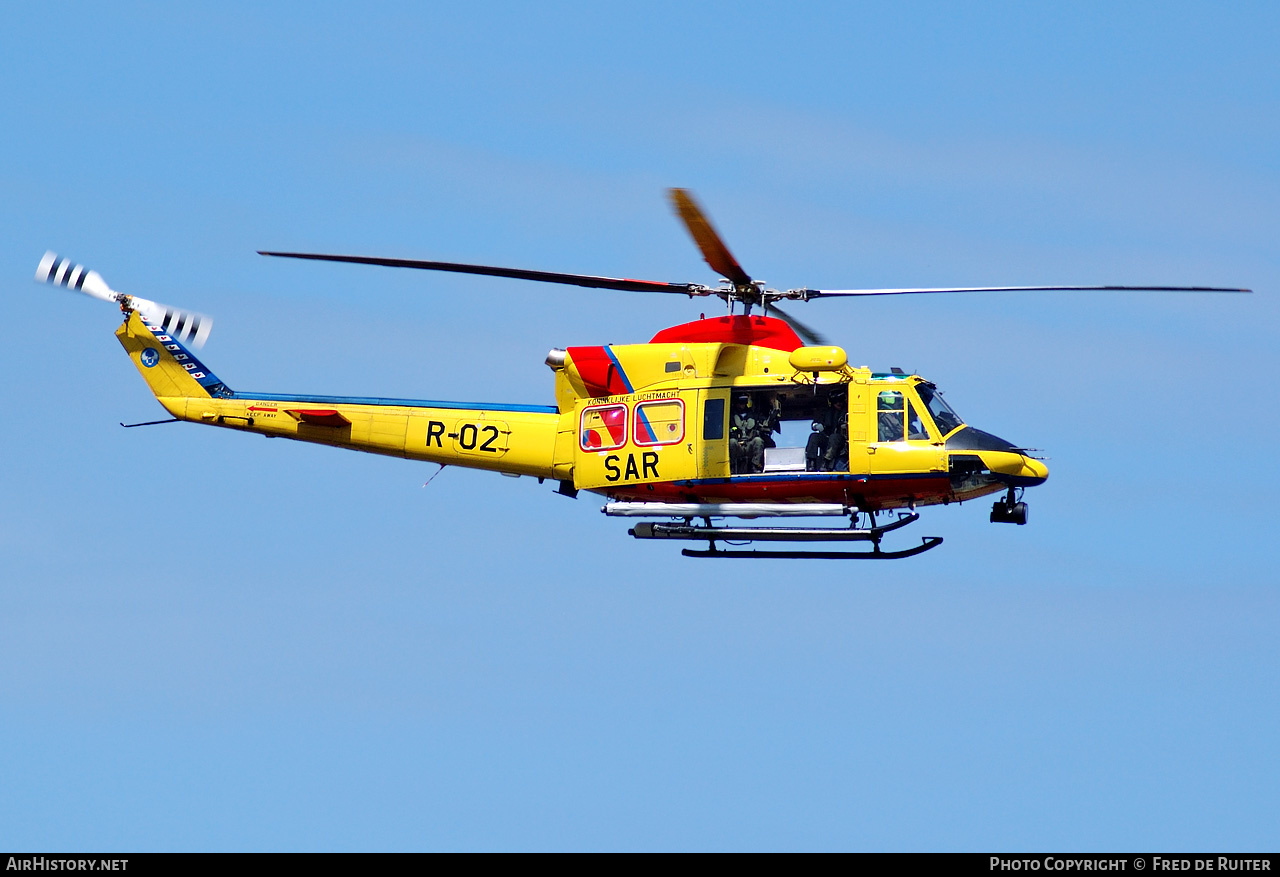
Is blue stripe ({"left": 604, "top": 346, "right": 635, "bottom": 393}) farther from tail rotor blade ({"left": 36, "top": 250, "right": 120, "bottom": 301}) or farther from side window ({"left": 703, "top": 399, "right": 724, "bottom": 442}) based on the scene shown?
tail rotor blade ({"left": 36, "top": 250, "right": 120, "bottom": 301})

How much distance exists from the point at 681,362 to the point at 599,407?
5.19 ft

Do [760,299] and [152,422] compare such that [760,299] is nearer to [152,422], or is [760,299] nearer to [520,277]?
[520,277]

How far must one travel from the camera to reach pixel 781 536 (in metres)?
30.1

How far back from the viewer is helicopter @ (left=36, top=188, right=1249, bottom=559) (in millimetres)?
29734

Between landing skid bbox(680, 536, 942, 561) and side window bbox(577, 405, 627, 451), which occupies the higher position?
side window bbox(577, 405, 627, 451)

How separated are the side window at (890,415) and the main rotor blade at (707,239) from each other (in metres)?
2.93

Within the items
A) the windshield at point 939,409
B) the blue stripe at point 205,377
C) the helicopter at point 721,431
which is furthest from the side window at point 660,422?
the blue stripe at point 205,377

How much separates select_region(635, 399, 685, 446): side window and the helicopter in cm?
3

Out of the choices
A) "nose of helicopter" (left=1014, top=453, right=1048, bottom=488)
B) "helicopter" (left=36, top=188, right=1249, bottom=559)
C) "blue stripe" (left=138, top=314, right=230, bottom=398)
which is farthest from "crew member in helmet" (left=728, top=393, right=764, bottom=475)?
"blue stripe" (left=138, top=314, right=230, bottom=398)

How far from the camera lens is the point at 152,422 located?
109 ft

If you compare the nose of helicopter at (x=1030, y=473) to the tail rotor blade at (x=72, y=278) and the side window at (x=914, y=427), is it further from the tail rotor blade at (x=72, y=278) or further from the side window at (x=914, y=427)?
the tail rotor blade at (x=72, y=278)

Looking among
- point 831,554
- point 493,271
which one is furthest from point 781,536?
point 493,271

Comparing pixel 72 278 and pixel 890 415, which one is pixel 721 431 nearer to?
pixel 890 415

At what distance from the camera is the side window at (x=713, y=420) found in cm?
3073
